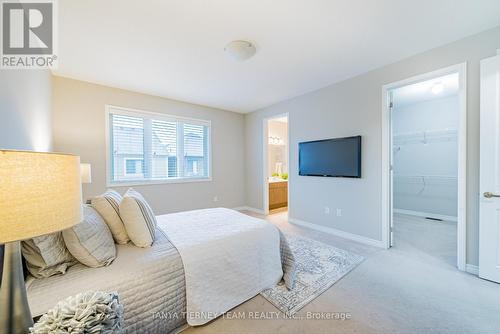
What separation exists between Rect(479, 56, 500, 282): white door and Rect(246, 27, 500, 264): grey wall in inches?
4.2

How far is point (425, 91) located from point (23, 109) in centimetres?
597

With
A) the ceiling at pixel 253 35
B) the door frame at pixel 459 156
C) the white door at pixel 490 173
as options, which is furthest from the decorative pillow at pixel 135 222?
the white door at pixel 490 173

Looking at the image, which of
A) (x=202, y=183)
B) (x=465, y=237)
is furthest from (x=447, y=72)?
(x=202, y=183)

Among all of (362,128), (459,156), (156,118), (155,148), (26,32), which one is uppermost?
(26,32)

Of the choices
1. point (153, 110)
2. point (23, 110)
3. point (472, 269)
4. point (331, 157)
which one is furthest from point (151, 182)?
point (472, 269)

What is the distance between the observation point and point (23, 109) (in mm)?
1669

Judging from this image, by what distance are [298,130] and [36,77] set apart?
3.78 m

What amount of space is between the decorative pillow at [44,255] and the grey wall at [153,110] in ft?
8.55

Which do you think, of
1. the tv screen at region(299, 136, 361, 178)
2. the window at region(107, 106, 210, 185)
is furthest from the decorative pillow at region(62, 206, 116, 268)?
the tv screen at region(299, 136, 361, 178)

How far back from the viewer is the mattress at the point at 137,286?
3.43ft

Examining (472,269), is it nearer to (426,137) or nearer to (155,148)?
(426,137)

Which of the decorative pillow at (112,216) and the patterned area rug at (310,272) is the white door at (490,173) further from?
the decorative pillow at (112,216)

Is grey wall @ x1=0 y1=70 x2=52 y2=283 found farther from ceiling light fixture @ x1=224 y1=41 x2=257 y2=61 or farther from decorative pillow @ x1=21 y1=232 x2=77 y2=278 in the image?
ceiling light fixture @ x1=224 y1=41 x2=257 y2=61

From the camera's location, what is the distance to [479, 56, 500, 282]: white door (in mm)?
1964
